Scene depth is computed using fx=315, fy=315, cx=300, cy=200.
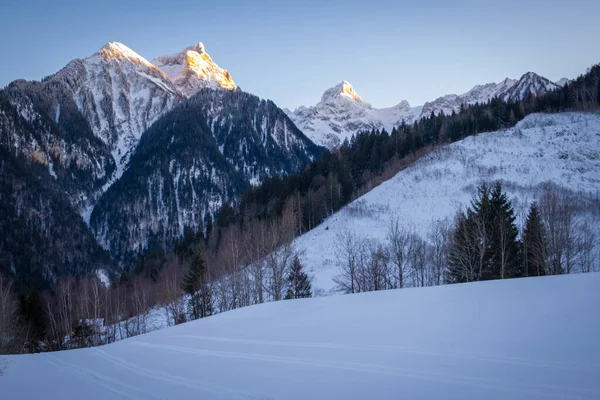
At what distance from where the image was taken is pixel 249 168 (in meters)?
178


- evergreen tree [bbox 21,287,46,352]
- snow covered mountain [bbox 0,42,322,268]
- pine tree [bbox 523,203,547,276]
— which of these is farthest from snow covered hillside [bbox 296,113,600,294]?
snow covered mountain [bbox 0,42,322,268]

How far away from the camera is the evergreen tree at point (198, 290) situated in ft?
109

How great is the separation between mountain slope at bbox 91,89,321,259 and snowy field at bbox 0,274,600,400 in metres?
121

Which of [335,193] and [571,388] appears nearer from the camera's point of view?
[571,388]

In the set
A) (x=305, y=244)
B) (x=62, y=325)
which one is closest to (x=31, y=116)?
(x=62, y=325)

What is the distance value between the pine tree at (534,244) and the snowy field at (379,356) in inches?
490

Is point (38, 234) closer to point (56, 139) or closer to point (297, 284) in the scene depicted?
point (56, 139)

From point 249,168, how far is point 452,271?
524 ft

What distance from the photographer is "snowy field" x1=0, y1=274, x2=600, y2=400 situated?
6953mm

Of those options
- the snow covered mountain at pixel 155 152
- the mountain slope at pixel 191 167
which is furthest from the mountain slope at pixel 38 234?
the mountain slope at pixel 191 167

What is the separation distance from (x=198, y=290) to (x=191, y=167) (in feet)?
435

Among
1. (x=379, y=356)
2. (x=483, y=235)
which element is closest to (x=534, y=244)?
(x=483, y=235)

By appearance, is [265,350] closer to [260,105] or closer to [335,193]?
[335,193]

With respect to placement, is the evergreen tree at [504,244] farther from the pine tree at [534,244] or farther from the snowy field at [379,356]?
the snowy field at [379,356]
